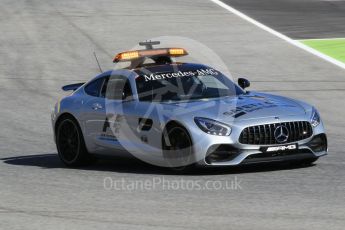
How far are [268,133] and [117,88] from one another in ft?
7.52

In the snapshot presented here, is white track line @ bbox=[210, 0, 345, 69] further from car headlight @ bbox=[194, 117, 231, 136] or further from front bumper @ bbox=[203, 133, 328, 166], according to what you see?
car headlight @ bbox=[194, 117, 231, 136]

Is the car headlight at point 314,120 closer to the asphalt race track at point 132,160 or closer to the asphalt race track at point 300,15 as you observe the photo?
the asphalt race track at point 132,160

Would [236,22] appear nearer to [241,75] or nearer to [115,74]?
[241,75]

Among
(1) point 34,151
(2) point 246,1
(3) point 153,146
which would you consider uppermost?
(3) point 153,146

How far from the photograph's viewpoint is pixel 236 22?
103ft

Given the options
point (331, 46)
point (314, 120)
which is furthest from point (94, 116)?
point (331, 46)

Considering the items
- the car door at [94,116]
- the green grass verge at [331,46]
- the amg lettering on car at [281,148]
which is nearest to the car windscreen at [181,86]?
the car door at [94,116]

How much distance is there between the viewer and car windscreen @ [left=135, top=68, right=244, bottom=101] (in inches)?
487

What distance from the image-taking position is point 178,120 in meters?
11.5

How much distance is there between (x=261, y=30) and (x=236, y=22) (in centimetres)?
156

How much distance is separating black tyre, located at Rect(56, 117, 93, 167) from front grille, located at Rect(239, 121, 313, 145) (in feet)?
8.32

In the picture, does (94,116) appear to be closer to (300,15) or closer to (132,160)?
(132,160)

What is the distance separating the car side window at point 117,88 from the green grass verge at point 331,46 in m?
12.7

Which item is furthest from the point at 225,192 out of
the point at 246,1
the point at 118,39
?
the point at 246,1
